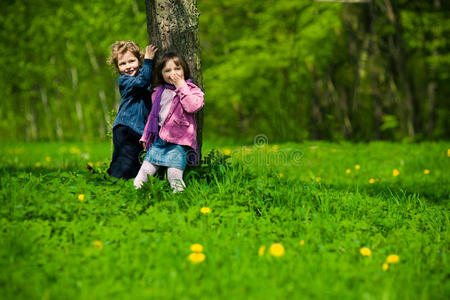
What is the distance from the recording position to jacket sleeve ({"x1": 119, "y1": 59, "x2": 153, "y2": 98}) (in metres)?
3.45

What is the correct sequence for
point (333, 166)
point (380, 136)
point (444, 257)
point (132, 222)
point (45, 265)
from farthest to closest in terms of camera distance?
point (380, 136), point (333, 166), point (132, 222), point (444, 257), point (45, 265)

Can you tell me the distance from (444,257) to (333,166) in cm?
374

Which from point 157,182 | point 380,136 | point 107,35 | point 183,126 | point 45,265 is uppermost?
point 107,35

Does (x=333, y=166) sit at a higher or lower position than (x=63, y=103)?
lower

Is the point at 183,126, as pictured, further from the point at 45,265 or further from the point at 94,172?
the point at 45,265

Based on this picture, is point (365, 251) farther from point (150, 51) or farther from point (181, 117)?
point (150, 51)

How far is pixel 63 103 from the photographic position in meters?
16.9

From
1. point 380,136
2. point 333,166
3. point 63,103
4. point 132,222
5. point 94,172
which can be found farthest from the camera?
point 63,103

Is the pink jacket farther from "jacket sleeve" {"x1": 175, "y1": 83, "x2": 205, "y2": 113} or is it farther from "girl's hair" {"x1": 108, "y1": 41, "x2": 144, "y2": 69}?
"girl's hair" {"x1": 108, "y1": 41, "x2": 144, "y2": 69}

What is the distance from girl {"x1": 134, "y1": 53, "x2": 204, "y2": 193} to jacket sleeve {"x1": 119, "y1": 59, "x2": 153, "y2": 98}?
10 cm

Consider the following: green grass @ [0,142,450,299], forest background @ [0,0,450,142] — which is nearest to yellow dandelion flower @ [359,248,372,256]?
green grass @ [0,142,450,299]

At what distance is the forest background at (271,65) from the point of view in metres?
10.2

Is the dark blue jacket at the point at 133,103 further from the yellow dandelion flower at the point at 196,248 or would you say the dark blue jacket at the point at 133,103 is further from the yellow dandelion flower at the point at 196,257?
the yellow dandelion flower at the point at 196,257

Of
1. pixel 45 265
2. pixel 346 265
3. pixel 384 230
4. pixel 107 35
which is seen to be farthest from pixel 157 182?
pixel 107 35
